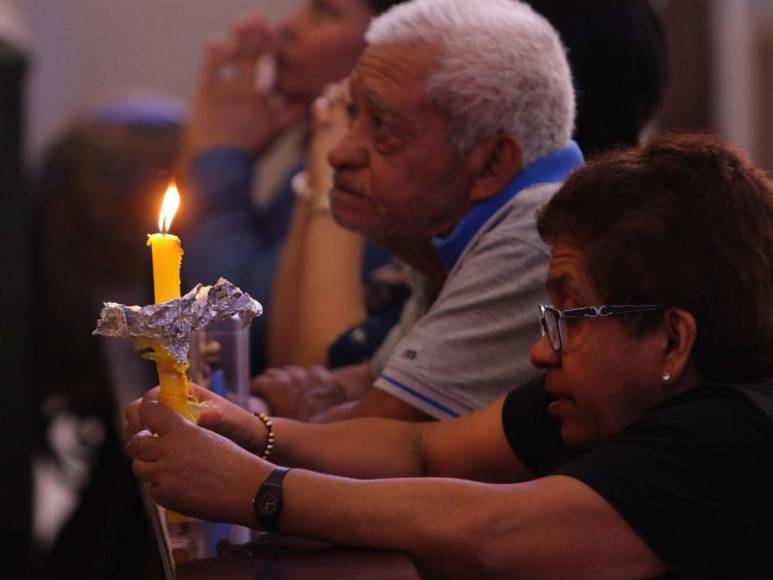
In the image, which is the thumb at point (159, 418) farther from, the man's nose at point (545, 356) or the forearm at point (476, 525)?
the man's nose at point (545, 356)

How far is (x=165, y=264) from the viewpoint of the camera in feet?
5.97

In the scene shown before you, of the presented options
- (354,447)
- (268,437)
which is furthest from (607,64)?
(268,437)

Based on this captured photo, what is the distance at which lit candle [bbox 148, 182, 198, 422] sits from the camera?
1.82m

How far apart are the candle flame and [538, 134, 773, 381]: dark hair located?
548mm

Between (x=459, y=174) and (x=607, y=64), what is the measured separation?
0.58 meters

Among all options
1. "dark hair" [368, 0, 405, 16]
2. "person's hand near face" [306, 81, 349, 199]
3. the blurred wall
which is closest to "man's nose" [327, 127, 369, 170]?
"person's hand near face" [306, 81, 349, 199]

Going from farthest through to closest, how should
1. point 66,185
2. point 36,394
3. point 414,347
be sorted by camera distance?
1. point 66,185
2. point 36,394
3. point 414,347

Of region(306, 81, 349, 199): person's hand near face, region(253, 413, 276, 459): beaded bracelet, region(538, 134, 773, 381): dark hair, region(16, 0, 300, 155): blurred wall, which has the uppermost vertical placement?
region(538, 134, 773, 381): dark hair

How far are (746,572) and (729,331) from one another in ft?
1.02

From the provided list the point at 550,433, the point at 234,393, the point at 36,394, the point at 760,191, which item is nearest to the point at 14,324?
the point at 36,394

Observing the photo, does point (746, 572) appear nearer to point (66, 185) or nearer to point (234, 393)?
point (234, 393)

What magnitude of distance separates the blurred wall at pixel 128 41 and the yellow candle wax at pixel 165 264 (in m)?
7.27

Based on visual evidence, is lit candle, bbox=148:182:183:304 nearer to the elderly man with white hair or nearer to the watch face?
the watch face

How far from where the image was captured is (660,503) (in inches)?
69.6
